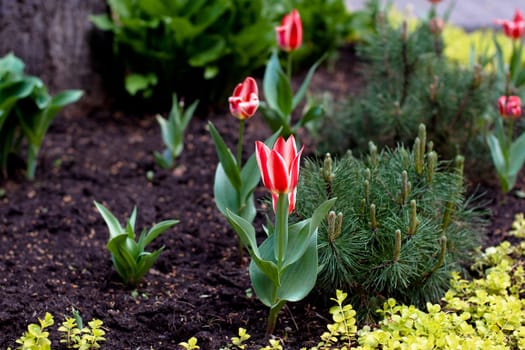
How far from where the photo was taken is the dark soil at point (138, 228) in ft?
9.99

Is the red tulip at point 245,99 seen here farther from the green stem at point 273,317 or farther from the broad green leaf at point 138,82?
the broad green leaf at point 138,82

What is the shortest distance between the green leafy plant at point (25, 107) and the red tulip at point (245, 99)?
5.01ft

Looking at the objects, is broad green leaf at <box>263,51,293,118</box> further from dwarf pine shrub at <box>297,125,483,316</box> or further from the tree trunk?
the tree trunk

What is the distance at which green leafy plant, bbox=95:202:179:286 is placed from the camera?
10.3ft

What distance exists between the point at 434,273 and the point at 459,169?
0.46m

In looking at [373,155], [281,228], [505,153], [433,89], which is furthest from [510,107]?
[281,228]

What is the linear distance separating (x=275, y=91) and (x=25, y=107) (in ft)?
4.37

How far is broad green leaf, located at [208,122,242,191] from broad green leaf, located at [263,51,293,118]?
0.94 meters

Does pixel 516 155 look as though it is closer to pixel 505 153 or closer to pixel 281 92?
pixel 505 153

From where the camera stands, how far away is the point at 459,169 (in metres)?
3.31

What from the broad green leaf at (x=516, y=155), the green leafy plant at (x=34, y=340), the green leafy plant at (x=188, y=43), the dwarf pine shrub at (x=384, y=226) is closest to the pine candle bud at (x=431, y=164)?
the dwarf pine shrub at (x=384, y=226)

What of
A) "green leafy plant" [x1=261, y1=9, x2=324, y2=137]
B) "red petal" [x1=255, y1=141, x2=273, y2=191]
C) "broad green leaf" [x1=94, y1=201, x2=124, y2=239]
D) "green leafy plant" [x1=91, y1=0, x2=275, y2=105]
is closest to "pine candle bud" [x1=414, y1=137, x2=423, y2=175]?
"red petal" [x1=255, y1=141, x2=273, y2=191]

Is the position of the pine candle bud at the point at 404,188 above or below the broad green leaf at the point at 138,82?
above

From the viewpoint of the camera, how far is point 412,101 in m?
4.45
